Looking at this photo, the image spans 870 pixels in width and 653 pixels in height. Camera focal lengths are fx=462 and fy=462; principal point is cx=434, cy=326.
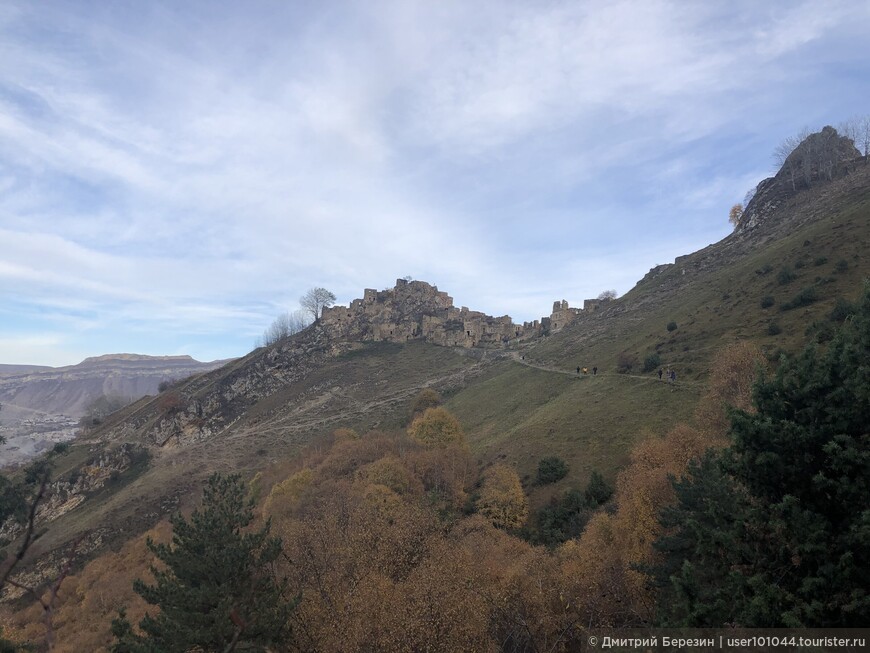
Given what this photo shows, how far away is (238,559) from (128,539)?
54.0 metres

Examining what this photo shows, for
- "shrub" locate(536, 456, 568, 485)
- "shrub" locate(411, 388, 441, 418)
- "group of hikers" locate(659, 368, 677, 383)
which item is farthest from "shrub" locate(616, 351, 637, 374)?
"shrub" locate(411, 388, 441, 418)

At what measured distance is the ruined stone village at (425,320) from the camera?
133 metres

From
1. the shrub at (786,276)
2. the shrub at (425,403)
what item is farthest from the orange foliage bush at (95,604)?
the shrub at (786,276)

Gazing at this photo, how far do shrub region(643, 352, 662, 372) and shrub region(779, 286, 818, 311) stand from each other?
1391 centimetres

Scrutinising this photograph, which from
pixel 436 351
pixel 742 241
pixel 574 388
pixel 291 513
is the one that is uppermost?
pixel 742 241

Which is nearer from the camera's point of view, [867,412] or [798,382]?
[867,412]

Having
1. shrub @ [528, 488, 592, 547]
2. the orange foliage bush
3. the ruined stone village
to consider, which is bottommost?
the orange foliage bush

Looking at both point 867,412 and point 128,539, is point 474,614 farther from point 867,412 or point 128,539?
point 128,539

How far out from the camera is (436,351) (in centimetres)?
12862

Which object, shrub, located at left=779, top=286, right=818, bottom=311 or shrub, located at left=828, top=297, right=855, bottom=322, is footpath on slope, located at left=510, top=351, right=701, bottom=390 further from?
shrub, located at left=779, top=286, right=818, bottom=311

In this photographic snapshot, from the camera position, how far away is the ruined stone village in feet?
437

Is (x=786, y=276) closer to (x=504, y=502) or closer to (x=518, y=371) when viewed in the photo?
(x=518, y=371)

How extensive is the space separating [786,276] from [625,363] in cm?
2228

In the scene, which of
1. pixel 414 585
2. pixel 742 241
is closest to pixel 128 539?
pixel 414 585
